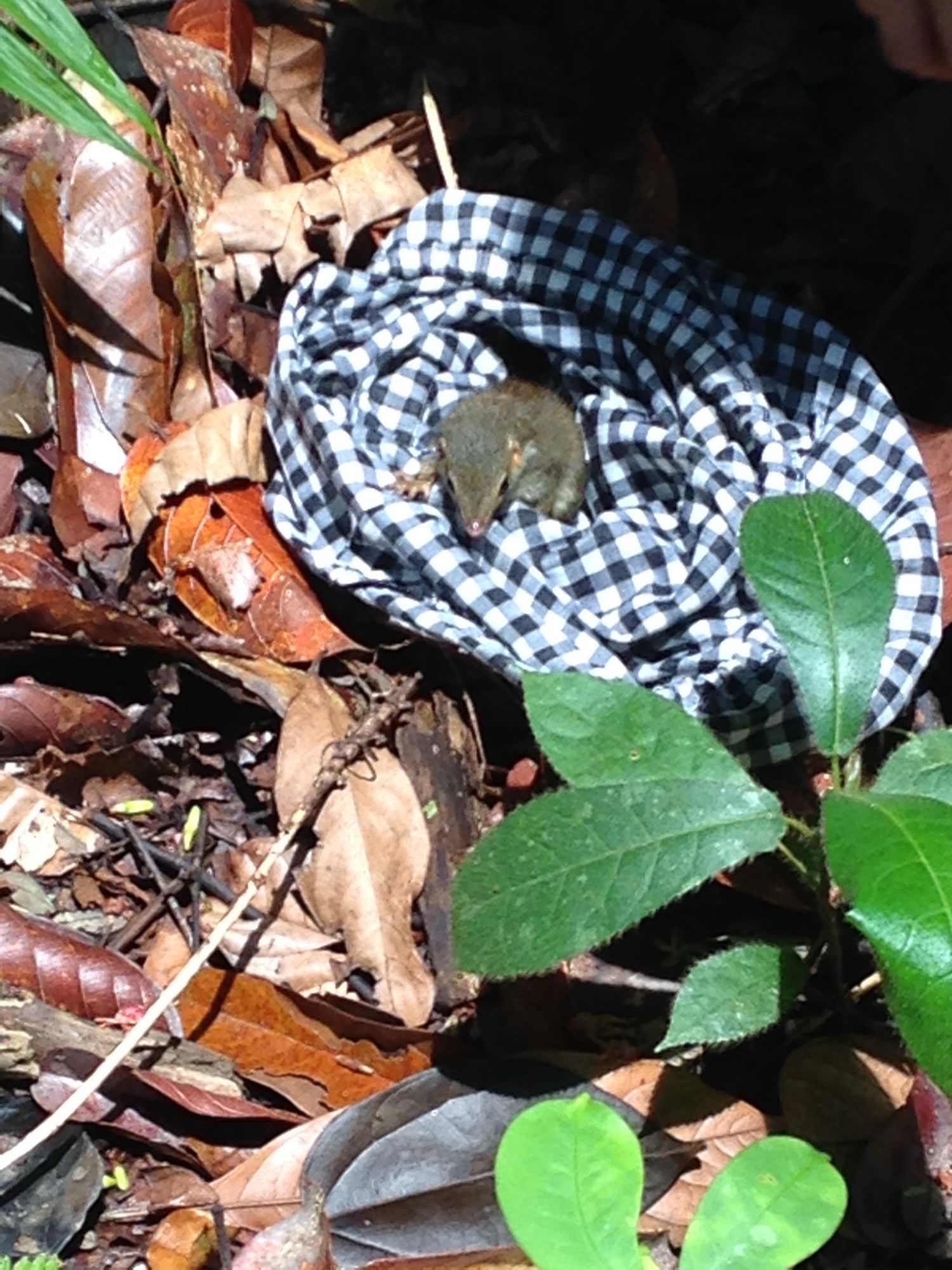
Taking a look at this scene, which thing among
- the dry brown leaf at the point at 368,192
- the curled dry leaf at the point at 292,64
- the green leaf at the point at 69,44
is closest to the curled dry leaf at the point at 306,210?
the dry brown leaf at the point at 368,192

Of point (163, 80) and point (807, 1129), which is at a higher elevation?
point (163, 80)

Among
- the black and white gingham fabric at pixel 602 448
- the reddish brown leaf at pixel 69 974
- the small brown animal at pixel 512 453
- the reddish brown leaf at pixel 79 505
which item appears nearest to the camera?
the reddish brown leaf at pixel 69 974

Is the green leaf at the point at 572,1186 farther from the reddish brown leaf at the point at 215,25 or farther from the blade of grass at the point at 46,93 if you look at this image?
the reddish brown leaf at the point at 215,25

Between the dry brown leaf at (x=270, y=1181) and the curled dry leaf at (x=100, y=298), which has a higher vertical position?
the curled dry leaf at (x=100, y=298)

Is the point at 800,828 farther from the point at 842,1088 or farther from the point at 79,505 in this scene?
the point at 79,505

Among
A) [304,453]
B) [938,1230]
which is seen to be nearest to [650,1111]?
[938,1230]

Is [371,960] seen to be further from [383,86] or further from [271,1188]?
[383,86]
